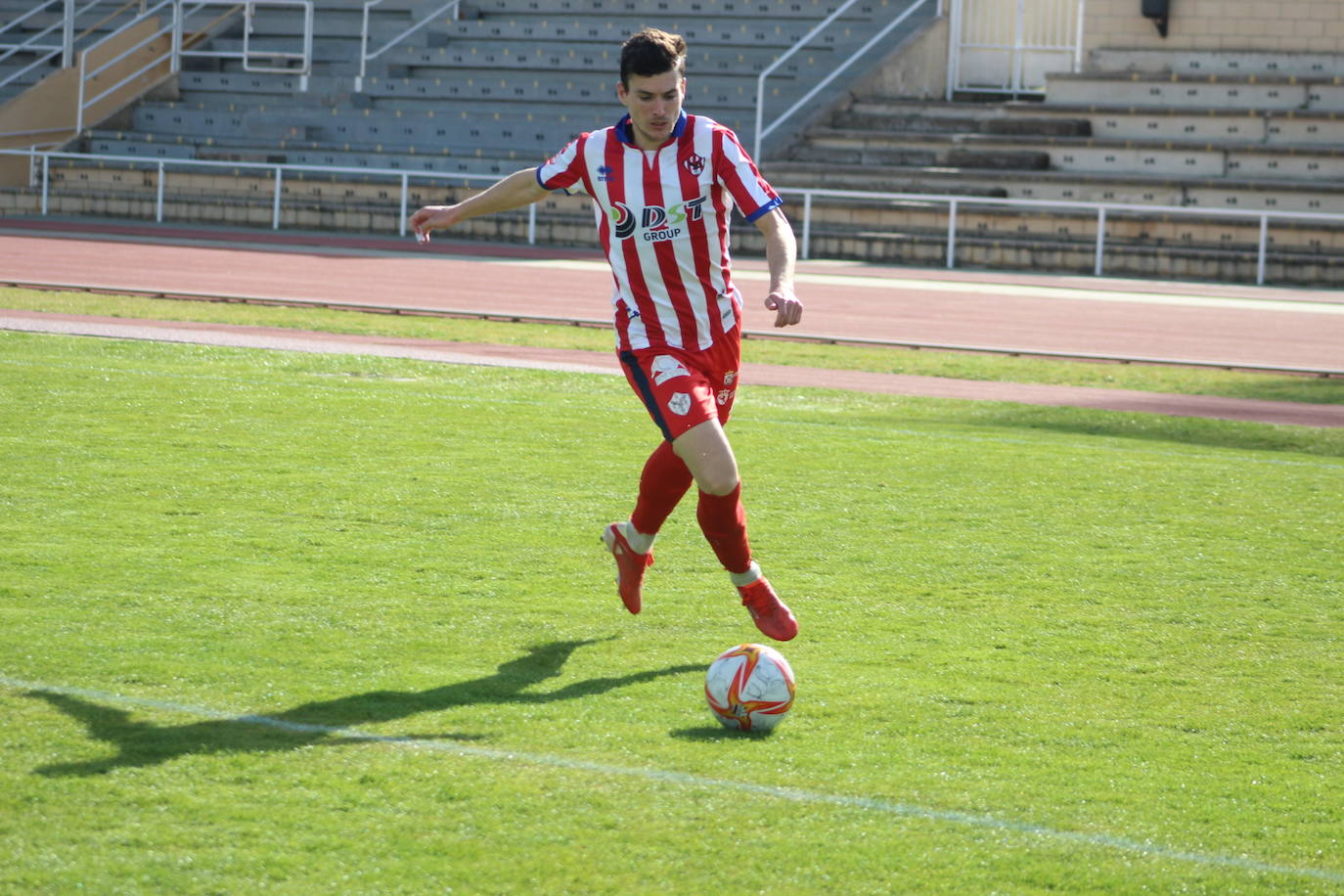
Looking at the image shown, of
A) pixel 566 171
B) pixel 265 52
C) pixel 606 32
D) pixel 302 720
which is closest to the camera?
pixel 302 720

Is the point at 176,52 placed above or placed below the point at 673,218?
above

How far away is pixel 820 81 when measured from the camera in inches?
1128

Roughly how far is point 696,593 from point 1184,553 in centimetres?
232

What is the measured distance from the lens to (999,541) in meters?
7.15

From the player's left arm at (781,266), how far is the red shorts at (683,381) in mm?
269

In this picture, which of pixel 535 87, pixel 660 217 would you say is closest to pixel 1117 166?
pixel 535 87

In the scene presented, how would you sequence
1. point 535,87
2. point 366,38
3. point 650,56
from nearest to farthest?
1. point 650,56
2. point 535,87
3. point 366,38

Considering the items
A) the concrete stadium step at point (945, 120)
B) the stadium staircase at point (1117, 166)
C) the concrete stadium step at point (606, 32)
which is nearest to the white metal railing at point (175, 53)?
the concrete stadium step at point (606, 32)

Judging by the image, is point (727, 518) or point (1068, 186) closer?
point (727, 518)

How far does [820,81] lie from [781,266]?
24.2m

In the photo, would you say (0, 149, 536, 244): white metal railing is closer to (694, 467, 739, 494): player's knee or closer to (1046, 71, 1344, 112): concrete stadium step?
(1046, 71, 1344, 112): concrete stadium step

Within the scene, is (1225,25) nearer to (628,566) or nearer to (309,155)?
(309,155)

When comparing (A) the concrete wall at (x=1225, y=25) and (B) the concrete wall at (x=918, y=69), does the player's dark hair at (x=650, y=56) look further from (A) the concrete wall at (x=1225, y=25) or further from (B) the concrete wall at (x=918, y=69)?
(A) the concrete wall at (x=1225, y=25)

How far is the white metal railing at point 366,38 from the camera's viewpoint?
3080cm
